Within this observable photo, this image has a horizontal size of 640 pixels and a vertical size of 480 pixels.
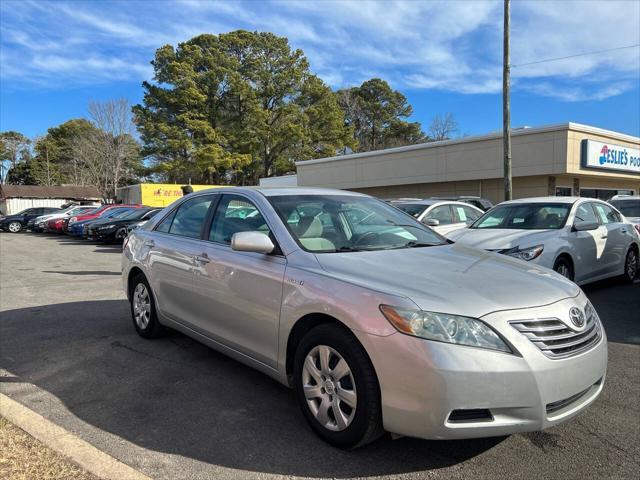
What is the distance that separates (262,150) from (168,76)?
419 inches

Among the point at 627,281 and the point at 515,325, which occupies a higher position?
the point at 515,325

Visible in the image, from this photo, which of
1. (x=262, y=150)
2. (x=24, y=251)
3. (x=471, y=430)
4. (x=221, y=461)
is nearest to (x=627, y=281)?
(x=471, y=430)

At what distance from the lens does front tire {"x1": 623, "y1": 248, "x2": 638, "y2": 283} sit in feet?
29.2

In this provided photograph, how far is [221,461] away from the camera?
2.96 m

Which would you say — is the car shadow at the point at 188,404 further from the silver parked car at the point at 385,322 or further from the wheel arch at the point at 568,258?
the wheel arch at the point at 568,258

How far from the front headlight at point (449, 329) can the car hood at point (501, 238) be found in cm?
450

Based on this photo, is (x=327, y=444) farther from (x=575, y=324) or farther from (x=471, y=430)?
(x=575, y=324)

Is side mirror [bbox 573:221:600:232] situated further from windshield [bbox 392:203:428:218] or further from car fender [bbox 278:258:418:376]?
car fender [bbox 278:258:418:376]

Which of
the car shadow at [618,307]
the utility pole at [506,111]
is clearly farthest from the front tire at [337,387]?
the utility pole at [506,111]

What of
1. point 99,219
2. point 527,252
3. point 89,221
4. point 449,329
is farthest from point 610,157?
point 449,329

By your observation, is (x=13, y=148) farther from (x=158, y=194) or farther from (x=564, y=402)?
(x=564, y=402)

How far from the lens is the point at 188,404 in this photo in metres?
3.76

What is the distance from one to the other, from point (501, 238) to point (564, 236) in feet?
3.17

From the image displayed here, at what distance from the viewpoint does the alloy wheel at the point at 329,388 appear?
2924 millimetres
